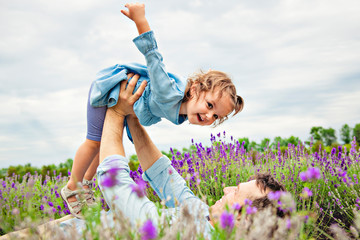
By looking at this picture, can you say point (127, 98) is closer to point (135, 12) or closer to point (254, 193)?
point (135, 12)

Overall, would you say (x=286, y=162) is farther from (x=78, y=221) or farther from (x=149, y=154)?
(x=78, y=221)

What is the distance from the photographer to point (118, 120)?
8.09ft

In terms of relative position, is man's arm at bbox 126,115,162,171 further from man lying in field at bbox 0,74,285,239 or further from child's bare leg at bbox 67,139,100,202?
child's bare leg at bbox 67,139,100,202

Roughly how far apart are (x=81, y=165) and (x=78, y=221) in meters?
0.55

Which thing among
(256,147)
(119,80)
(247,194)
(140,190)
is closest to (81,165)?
(119,80)

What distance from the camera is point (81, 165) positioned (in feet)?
9.55

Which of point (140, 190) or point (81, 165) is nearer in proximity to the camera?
point (140, 190)

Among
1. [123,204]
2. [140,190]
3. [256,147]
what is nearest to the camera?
[140,190]

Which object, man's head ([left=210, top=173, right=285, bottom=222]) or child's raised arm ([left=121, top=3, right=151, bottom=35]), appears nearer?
man's head ([left=210, top=173, right=285, bottom=222])

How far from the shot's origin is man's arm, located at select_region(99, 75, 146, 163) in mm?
2086

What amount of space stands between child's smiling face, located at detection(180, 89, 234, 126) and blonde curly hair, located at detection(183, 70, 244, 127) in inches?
1.5

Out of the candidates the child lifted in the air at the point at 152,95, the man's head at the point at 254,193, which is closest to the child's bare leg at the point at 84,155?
the child lifted in the air at the point at 152,95

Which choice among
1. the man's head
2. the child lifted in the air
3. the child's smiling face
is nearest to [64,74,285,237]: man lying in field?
the man's head

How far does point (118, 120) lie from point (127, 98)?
9.5 inches
